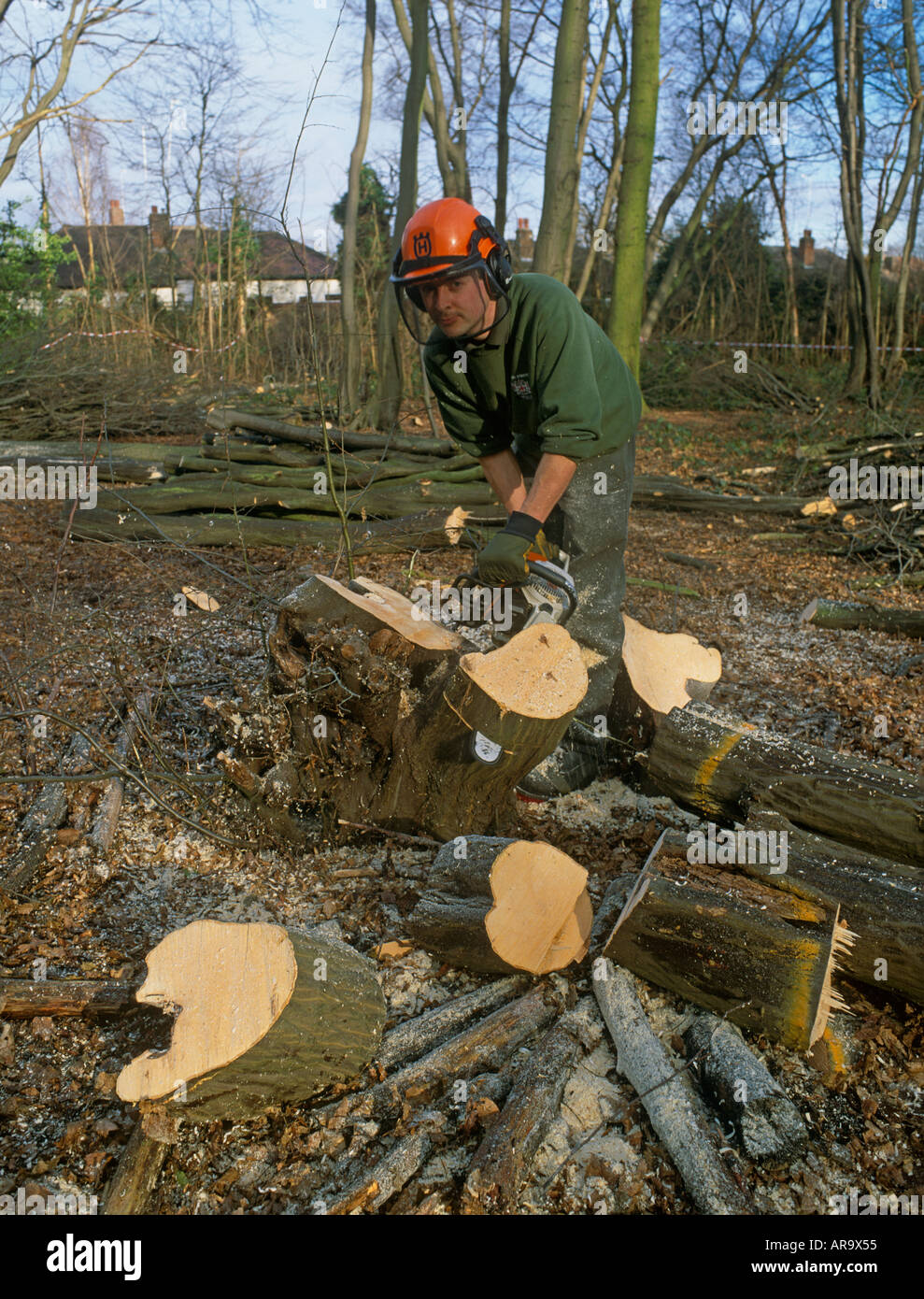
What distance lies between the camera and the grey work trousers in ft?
11.3

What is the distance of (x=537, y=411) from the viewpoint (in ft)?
10.6

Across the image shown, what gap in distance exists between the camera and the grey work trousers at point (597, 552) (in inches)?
136

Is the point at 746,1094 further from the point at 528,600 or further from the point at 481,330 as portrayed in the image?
the point at 481,330

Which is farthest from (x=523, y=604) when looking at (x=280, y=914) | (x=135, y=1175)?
(x=135, y=1175)

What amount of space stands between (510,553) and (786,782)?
→ 1.14 m

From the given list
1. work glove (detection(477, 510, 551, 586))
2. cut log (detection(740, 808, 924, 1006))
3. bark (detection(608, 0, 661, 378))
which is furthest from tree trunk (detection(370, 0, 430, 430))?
cut log (detection(740, 808, 924, 1006))

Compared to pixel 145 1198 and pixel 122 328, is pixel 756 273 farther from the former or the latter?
pixel 145 1198

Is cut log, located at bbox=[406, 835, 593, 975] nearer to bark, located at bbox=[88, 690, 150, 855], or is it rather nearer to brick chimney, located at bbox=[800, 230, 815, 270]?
bark, located at bbox=[88, 690, 150, 855]

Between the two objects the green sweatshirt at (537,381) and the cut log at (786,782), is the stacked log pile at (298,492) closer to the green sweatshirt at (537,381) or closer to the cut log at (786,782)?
the green sweatshirt at (537,381)

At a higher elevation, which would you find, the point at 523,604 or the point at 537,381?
the point at 537,381

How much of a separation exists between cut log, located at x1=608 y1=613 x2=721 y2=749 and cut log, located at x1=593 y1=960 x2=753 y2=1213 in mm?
1376

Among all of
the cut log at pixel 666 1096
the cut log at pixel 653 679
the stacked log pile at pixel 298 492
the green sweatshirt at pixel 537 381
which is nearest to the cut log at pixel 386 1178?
the cut log at pixel 666 1096

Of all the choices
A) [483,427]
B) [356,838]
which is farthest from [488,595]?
[356,838]

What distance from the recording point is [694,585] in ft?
21.0
